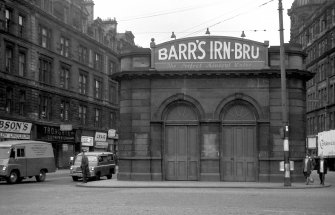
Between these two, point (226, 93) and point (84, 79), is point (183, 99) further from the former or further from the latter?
point (84, 79)

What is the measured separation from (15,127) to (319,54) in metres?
51.3

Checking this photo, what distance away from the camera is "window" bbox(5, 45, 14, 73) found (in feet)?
158

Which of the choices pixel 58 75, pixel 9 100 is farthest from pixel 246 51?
pixel 58 75

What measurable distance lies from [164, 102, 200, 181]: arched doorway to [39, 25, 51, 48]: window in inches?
1063

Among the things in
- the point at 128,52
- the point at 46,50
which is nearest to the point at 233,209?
the point at 128,52

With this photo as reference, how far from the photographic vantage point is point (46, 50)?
181 ft

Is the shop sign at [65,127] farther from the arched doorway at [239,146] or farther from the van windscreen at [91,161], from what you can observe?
the arched doorway at [239,146]

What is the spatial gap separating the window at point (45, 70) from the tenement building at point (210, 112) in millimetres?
24304

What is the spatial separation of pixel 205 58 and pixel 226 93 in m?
2.36

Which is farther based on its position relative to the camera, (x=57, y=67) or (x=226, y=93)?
(x=57, y=67)

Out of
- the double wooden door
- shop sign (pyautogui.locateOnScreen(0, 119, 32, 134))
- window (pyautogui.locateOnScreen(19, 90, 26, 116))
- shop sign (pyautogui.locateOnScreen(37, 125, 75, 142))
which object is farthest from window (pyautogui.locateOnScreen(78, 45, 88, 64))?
the double wooden door

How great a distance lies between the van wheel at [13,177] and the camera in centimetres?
3101

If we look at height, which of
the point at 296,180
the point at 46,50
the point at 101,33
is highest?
the point at 101,33

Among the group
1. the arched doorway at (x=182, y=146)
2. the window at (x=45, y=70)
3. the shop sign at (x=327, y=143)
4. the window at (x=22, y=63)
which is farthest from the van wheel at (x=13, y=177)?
the shop sign at (x=327, y=143)
